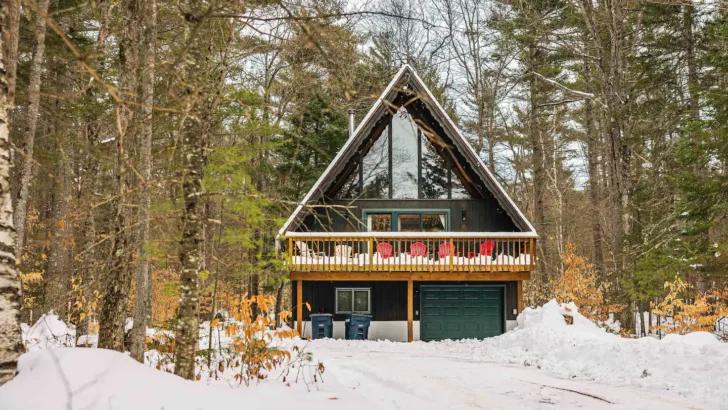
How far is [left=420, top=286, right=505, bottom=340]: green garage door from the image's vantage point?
1948 cm

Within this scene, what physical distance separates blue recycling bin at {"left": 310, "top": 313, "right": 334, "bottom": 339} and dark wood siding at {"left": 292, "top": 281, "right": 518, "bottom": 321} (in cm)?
118

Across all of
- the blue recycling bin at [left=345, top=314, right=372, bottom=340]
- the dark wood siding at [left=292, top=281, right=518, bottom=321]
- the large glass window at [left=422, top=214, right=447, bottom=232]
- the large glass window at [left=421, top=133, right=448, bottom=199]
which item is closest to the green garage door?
the dark wood siding at [left=292, top=281, right=518, bottom=321]

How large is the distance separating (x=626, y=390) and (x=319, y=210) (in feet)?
43.1

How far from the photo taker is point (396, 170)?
1955cm

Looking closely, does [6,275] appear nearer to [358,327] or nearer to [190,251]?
[190,251]

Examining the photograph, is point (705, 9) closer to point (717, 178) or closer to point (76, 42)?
point (717, 178)

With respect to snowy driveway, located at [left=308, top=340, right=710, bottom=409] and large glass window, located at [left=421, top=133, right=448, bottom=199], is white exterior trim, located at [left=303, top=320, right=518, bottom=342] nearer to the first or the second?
large glass window, located at [left=421, top=133, right=448, bottom=199]

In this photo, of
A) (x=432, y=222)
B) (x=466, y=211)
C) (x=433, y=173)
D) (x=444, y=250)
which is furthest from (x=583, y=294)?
(x=433, y=173)

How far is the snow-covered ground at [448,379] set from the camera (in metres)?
3.77

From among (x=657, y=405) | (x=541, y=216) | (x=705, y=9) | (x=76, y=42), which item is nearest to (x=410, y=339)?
(x=541, y=216)

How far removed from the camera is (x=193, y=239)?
17.8 feet

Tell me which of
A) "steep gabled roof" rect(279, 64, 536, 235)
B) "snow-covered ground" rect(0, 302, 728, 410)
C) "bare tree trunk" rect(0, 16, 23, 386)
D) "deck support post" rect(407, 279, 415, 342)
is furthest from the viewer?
"deck support post" rect(407, 279, 415, 342)

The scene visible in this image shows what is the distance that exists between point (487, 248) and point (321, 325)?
20.5ft

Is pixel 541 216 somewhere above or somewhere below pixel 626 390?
above
